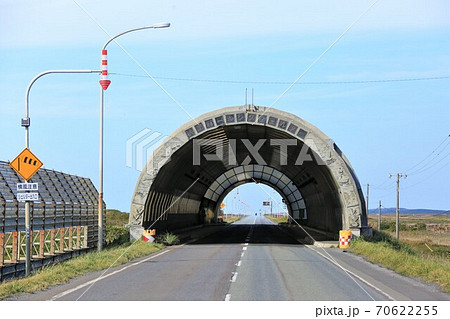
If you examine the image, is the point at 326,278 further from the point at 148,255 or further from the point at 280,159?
the point at 280,159

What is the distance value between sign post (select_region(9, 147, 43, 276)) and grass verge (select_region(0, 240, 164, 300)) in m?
0.79

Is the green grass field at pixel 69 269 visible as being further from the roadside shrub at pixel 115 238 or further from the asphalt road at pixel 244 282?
the roadside shrub at pixel 115 238

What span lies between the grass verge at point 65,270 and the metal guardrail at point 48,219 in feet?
5.13

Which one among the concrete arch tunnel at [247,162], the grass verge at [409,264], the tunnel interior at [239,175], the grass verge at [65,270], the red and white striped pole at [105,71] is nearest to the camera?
the grass verge at [65,270]

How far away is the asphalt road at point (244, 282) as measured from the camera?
13.3m

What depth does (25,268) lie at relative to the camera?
20234 millimetres

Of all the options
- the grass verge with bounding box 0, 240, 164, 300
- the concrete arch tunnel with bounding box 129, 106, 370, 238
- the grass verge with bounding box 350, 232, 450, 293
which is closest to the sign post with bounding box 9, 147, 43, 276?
the grass verge with bounding box 0, 240, 164, 300

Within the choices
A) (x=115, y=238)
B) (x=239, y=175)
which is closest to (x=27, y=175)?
(x=115, y=238)

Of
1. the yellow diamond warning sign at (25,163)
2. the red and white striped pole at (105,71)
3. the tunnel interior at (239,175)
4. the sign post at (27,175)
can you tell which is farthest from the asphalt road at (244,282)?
the tunnel interior at (239,175)

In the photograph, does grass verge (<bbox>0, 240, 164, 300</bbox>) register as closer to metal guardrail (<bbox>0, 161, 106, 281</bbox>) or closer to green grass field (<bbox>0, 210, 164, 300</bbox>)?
green grass field (<bbox>0, 210, 164, 300</bbox>)

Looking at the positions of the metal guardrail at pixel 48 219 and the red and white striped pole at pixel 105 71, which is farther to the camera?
the red and white striped pole at pixel 105 71

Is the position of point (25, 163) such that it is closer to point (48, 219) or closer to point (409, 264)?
point (48, 219)

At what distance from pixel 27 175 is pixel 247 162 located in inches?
1414
